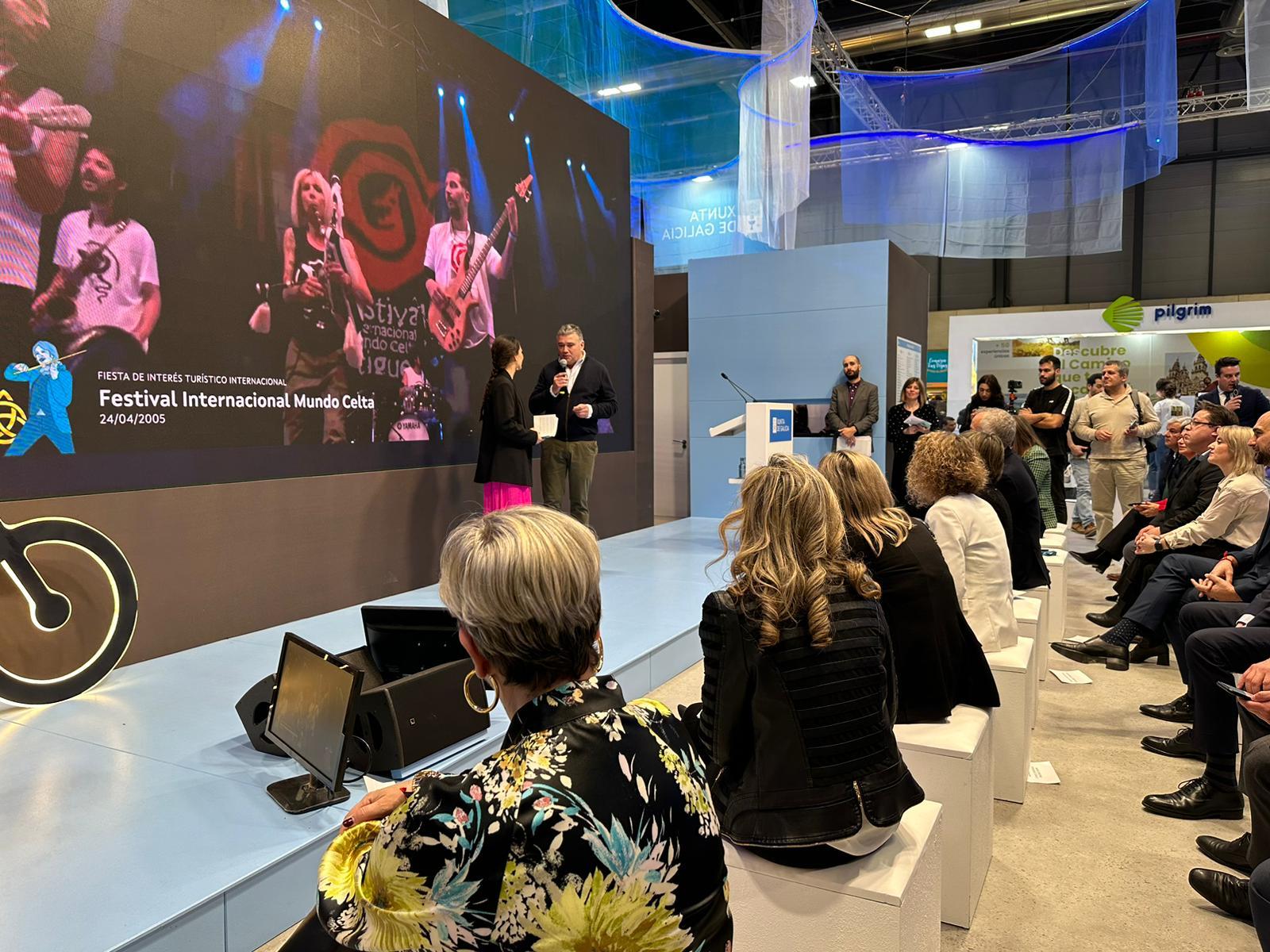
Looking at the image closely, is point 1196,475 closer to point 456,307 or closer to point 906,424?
point 906,424

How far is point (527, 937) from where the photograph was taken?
846 mm

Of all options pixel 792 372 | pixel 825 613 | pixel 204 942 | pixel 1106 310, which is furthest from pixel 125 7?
pixel 1106 310

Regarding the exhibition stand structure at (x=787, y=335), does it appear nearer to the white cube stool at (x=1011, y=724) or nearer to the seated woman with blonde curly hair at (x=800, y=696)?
the white cube stool at (x=1011, y=724)

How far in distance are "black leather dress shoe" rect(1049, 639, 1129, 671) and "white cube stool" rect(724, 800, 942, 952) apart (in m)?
3.06

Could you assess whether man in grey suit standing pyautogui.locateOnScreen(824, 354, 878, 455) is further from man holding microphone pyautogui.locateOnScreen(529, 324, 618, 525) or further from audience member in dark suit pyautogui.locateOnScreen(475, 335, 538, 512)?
audience member in dark suit pyautogui.locateOnScreen(475, 335, 538, 512)

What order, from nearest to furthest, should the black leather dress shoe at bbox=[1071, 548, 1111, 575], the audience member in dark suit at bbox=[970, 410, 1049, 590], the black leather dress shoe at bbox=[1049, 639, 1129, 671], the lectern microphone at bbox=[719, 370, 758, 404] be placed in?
the audience member in dark suit at bbox=[970, 410, 1049, 590] → the black leather dress shoe at bbox=[1049, 639, 1129, 671] → the black leather dress shoe at bbox=[1071, 548, 1111, 575] → the lectern microphone at bbox=[719, 370, 758, 404]

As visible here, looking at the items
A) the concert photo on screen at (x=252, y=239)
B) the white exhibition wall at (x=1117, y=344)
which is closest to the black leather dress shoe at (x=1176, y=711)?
the concert photo on screen at (x=252, y=239)

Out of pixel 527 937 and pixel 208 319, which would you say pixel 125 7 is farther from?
pixel 527 937

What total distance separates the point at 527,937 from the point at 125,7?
4167mm

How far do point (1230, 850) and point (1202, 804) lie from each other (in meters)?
0.33

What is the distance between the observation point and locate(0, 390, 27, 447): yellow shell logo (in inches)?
123

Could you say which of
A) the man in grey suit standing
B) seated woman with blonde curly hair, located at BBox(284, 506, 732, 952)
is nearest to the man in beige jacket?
the man in grey suit standing

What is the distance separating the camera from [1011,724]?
108 inches

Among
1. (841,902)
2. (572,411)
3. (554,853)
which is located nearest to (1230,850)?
(841,902)
